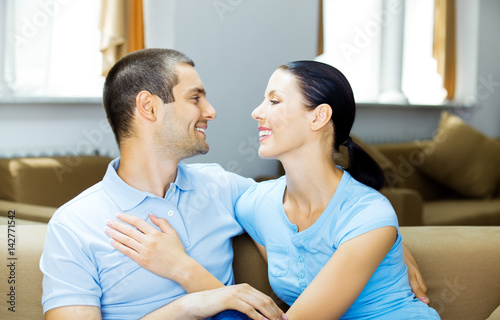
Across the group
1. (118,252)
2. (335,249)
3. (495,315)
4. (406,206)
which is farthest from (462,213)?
(118,252)

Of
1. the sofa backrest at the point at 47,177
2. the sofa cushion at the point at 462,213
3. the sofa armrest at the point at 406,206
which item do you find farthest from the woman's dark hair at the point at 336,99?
the sofa cushion at the point at 462,213

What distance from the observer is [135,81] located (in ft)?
5.05

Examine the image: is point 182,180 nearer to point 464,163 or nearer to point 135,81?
point 135,81

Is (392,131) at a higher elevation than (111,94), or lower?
lower

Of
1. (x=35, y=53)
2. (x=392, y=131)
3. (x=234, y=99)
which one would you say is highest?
(x=35, y=53)

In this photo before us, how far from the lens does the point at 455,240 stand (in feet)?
5.49

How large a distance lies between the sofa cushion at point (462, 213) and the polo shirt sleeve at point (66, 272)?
2.72 metres

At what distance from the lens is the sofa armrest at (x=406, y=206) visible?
3.17m

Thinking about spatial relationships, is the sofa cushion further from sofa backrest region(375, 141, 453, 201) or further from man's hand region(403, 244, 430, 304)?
man's hand region(403, 244, 430, 304)

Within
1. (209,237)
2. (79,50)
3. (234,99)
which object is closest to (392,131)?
(234,99)

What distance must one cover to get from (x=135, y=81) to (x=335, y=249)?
697mm

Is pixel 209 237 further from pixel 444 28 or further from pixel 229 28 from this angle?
pixel 444 28

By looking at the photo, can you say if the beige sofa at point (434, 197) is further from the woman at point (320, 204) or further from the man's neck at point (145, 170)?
the man's neck at point (145, 170)

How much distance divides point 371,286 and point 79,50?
2846 mm
